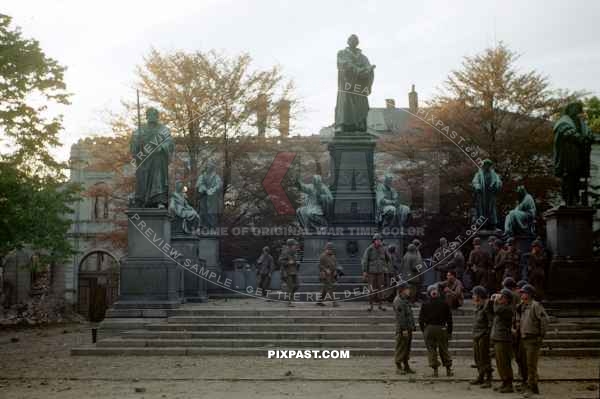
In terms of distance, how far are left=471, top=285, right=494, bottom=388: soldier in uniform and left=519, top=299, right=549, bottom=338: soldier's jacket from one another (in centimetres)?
89

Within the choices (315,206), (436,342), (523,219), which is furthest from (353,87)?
(436,342)

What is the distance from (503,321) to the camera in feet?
37.7

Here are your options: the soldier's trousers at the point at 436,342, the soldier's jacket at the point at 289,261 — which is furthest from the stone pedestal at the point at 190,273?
the soldier's trousers at the point at 436,342

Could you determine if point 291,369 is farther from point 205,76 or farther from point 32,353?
point 205,76

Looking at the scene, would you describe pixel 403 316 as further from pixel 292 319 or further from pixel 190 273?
pixel 190 273

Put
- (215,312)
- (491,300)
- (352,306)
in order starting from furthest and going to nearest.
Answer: (352,306)
(215,312)
(491,300)

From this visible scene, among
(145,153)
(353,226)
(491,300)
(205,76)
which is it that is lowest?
(491,300)

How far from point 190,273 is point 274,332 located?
7.44m

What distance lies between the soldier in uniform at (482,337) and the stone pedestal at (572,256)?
6501mm

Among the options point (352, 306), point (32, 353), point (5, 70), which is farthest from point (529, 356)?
point (5, 70)

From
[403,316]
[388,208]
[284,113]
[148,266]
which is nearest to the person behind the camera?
[403,316]

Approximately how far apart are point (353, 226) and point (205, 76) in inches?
577

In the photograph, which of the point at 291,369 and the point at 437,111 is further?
the point at 437,111

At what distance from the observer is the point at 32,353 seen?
54.9ft
